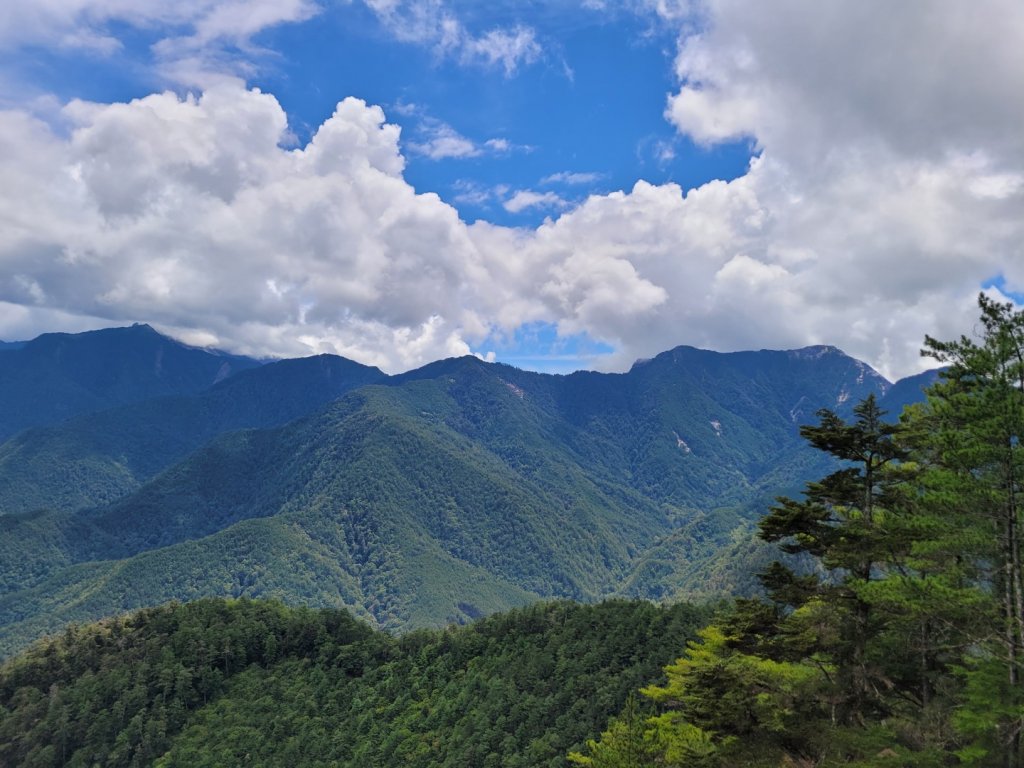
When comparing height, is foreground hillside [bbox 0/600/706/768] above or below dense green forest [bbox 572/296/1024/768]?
below

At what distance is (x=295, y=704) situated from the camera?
11700 cm

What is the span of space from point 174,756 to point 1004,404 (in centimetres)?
13102

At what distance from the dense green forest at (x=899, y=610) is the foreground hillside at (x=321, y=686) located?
64.3m

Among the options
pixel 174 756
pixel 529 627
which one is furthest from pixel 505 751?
pixel 174 756

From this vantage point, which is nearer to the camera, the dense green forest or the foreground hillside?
the dense green forest

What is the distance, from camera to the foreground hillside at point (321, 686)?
100 m

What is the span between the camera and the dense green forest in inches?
921

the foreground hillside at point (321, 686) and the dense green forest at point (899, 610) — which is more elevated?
the dense green forest at point (899, 610)

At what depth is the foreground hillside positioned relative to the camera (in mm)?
100125

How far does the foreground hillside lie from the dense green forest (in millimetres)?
64253

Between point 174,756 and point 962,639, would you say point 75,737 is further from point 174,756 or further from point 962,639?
point 962,639

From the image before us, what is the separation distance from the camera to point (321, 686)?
397ft

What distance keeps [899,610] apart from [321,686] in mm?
116047

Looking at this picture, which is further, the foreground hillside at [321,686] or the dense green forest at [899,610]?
the foreground hillside at [321,686]
